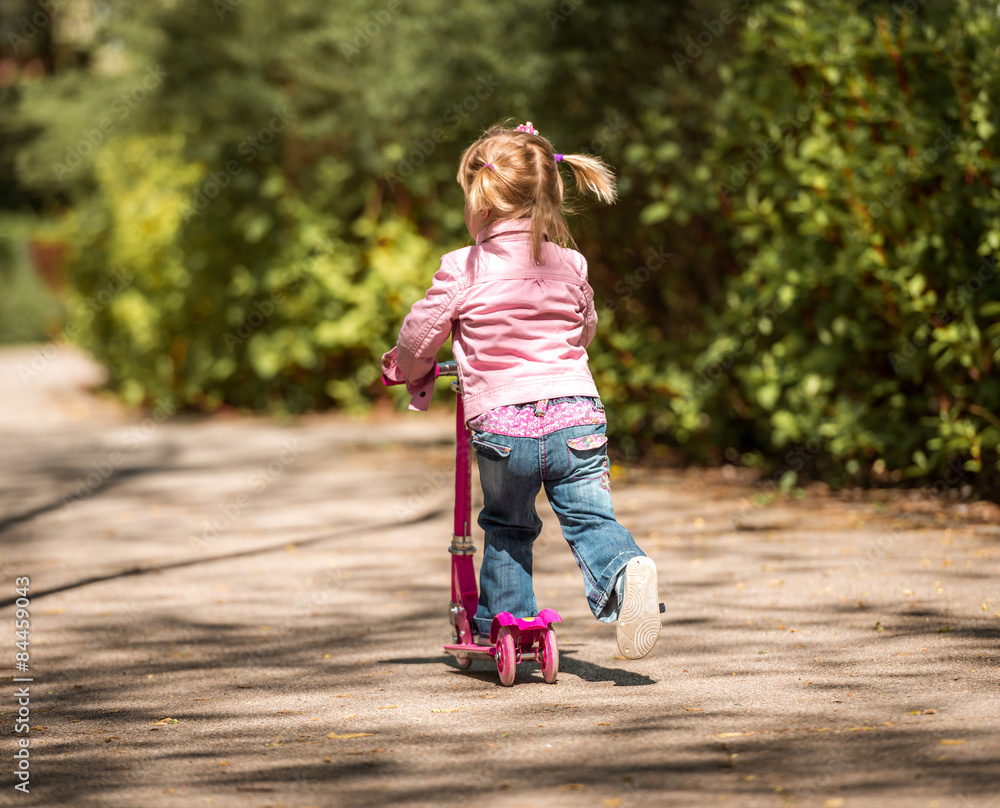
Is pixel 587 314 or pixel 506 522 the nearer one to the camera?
pixel 506 522

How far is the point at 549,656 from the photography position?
3.92 meters

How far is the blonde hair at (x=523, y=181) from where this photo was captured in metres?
3.93

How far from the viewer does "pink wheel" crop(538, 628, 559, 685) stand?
12.8 feet

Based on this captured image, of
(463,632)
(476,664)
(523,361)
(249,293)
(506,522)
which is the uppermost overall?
(249,293)

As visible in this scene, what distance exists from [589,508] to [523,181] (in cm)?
106

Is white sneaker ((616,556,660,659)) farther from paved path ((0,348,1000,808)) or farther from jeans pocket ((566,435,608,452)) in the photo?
jeans pocket ((566,435,608,452))

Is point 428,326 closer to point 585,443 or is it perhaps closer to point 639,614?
point 585,443

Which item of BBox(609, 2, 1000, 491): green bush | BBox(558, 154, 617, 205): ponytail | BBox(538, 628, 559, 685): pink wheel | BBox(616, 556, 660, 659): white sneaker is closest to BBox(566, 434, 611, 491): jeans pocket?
BBox(616, 556, 660, 659): white sneaker

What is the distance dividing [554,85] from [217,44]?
14.9 feet

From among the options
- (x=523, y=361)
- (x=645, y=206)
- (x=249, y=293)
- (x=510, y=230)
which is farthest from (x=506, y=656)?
(x=249, y=293)

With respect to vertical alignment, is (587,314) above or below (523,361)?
above

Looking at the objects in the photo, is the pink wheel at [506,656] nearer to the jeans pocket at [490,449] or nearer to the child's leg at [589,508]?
the child's leg at [589,508]

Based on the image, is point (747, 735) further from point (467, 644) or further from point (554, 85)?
point (554, 85)

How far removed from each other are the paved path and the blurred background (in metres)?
0.67
